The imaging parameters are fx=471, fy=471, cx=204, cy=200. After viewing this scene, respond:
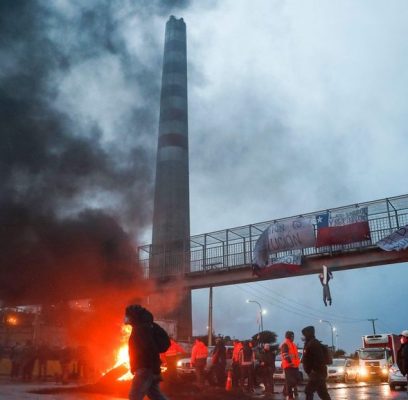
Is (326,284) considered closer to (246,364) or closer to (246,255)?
(246,255)

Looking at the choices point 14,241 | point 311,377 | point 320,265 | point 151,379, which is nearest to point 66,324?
point 14,241

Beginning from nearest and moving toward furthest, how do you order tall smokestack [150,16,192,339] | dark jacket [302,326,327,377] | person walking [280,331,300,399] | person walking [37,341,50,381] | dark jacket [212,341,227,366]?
dark jacket [302,326,327,377], person walking [280,331,300,399], dark jacket [212,341,227,366], person walking [37,341,50,381], tall smokestack [150,16,192,339]

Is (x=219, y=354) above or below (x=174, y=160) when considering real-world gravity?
below

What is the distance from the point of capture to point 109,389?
10500 millimetres

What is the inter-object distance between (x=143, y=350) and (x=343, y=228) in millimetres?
18940

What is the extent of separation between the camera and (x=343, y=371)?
20.9 m

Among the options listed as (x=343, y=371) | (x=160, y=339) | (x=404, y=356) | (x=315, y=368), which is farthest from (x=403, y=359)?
(x=343, y=371)

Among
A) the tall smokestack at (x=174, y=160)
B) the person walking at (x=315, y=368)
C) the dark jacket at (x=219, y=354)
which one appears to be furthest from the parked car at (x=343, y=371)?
the tall smokestack at (x=174, y=160)

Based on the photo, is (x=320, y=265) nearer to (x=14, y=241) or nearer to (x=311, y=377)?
(x=14, y=241)

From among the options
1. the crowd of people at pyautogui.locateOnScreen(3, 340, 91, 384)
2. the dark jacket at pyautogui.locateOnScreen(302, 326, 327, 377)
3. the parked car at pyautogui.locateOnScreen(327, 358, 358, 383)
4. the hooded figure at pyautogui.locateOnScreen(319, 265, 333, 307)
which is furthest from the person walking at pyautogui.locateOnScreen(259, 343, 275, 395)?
the hooded figure at pyautogui.locateOnScreen(319, 265, 333, 307)

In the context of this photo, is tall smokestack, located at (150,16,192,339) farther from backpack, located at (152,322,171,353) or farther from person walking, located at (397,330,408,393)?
backpack, located at (152,322,171,353)

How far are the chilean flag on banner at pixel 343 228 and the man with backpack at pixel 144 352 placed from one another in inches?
722

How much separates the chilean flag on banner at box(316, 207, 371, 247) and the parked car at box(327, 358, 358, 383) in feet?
17.8

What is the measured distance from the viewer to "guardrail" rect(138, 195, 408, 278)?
21625 mm
